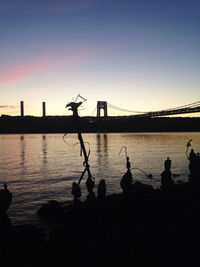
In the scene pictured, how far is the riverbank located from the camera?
7025 mm

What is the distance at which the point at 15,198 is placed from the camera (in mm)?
18297

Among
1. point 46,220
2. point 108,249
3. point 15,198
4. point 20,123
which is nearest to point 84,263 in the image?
point 108,249

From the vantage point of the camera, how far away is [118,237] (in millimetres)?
8125

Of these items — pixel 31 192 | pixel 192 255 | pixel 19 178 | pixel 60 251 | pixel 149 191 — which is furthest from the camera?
pixel 19 178

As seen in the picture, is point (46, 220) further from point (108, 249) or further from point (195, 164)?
point (195, 164)

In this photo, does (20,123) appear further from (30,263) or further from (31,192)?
(30,263)

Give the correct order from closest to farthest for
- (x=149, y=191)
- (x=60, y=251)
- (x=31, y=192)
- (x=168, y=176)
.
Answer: (x=60, y=251), (x=168, y=176), (x=149, y=191), (x=31, y=192)

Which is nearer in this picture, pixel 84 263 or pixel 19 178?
pixel 84 263

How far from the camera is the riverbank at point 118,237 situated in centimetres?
702

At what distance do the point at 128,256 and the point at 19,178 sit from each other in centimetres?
2179

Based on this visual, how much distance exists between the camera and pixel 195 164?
41.6ft

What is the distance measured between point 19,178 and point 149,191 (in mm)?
16258

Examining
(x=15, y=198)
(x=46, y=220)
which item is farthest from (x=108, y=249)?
(x=15, y=198)

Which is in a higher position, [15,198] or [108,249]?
[108,249]
